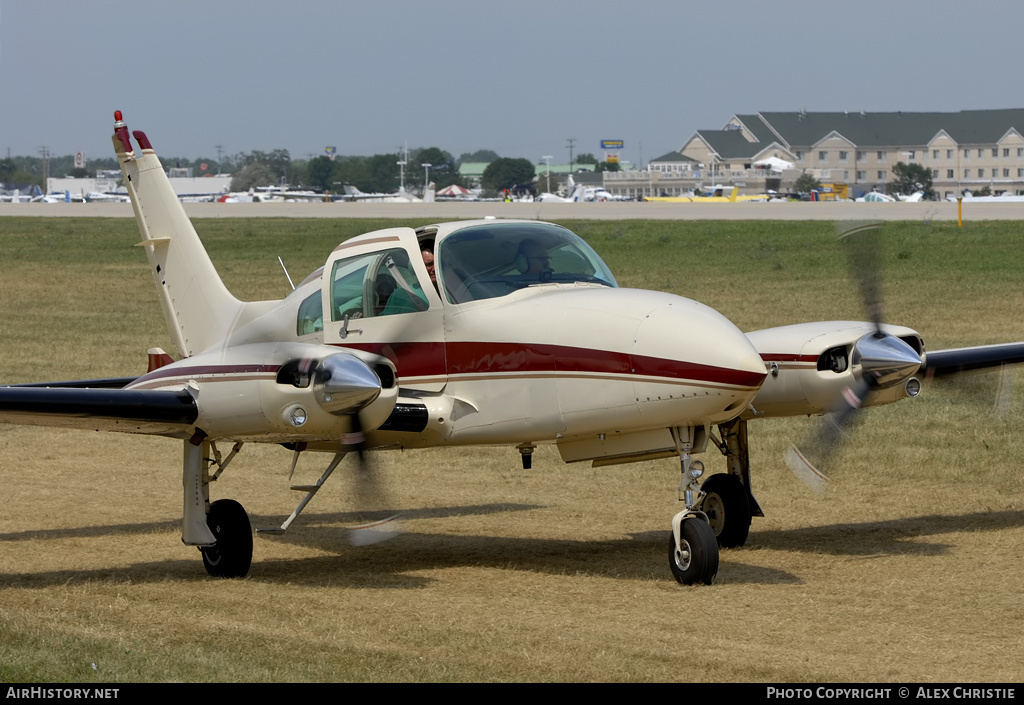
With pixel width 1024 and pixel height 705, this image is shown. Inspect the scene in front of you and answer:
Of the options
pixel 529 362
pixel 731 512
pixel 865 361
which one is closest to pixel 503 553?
pixel 731 512

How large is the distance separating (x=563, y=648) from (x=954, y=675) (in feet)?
7.95

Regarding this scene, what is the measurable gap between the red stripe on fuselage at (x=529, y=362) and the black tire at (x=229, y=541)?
174 cm

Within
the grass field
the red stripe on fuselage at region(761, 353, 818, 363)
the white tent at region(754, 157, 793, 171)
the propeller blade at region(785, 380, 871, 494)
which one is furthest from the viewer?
the white tent at region(754, 157, 793, 171)

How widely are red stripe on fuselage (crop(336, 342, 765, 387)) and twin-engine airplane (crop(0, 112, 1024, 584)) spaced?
0.04 ft

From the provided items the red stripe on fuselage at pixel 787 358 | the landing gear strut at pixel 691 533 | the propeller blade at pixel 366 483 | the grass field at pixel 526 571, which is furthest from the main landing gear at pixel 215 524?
the red stripe on fuselage at pixel 787 358

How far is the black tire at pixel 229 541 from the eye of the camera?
37.4 ft

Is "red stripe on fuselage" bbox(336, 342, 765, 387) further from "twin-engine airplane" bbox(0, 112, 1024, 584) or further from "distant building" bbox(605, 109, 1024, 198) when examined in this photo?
"distant building" bbox(605, 109, 1024, 198)

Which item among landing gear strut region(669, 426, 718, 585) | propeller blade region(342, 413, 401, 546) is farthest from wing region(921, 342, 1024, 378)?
propeller blade region(342, 413, 401, 546)

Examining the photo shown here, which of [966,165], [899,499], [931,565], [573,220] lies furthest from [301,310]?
[966,165]

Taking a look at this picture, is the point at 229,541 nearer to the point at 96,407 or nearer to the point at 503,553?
the point at 96,407

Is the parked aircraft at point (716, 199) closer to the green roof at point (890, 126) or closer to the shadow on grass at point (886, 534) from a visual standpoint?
the green roof at point (890, 126)

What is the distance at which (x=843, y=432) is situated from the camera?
1156cm

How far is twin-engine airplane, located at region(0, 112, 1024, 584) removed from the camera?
1014 centimetres

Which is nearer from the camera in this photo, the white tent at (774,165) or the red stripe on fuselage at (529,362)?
the red stripe on fuselage at (529,362)
